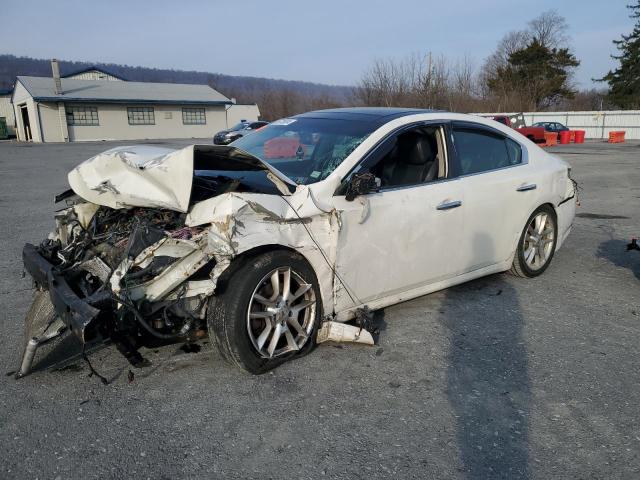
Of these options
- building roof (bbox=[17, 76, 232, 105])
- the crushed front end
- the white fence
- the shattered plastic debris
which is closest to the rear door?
the shattered plastic debris

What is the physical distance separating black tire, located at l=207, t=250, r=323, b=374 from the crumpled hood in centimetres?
52

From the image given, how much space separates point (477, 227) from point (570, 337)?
3.73 ft

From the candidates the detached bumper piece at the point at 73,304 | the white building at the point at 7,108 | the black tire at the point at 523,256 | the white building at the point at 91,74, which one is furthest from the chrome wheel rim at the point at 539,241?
the white building at the point at 91,74

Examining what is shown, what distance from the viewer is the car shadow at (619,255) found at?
6.10 m

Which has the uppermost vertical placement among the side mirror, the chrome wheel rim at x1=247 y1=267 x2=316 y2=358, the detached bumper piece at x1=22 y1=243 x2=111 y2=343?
the side mirror

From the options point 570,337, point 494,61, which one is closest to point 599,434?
point 570,337

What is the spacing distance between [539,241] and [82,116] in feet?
138

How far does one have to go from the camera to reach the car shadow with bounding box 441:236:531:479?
2703mm

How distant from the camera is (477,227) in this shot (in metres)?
4.58

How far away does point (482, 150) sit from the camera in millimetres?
4836

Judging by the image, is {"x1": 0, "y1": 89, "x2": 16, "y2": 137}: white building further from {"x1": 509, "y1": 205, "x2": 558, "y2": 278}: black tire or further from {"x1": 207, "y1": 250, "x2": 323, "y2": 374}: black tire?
{"x1": 207, "y1": 250, "x2": 323, "y2": 374}: black tire

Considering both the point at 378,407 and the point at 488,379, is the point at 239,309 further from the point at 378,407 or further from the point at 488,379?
the point at 488,379

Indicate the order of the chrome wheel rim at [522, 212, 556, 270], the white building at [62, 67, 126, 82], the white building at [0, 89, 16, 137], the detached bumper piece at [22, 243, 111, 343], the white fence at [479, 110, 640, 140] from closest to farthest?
the detached bumper piece at [22, 243, 111, 343]
the chrome wheel rim at [522, 212, 556, 270]
the white fence at [479, 110, 640, 140]
the white building at [0, 89, 16, 137]
the white building at [62, 67, 126, 82]

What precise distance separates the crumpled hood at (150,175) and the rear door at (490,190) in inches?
66.9
